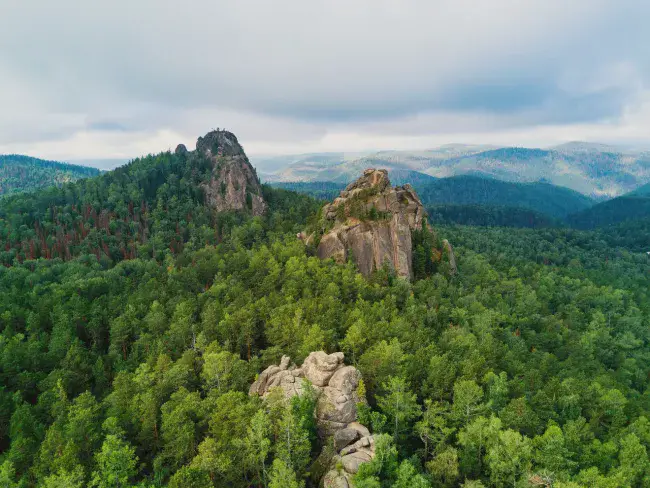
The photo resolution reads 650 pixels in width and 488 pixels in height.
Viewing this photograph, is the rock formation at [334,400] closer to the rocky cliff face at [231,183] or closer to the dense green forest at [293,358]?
the dense green forest at [293,358]

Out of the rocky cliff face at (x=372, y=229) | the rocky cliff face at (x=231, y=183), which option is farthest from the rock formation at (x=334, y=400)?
the rocky cliff face at (x=231, y=183)

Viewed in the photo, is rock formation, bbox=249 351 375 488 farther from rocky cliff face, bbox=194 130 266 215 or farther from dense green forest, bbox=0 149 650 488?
rocky cliff face, bbox=194 130 266 215

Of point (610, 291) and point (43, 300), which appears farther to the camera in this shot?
point (610, 291)

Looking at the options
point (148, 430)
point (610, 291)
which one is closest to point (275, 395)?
point (148, 430)

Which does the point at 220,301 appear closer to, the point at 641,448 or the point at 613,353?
the point at 641,448

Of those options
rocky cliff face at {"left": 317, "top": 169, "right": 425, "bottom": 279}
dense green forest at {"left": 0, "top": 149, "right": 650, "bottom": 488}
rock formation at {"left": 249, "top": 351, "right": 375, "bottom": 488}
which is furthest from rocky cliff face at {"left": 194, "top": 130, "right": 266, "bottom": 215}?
rock formation at {"left": 249, "top": 351, "right": 375, "bottom": 488}

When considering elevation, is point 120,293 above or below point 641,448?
above

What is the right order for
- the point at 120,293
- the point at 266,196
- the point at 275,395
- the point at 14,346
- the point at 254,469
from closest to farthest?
the point at 254,469 → the point at 275,395 → the point at 14,346 → the point at 120,293 → the point at 266,196
